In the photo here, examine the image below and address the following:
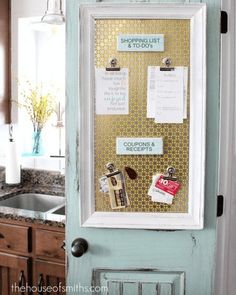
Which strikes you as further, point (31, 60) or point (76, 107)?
point (31, 60)

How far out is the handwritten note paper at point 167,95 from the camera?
4.36 feet

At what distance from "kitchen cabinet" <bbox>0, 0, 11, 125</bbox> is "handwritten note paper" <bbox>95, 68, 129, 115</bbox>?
159 centimetres

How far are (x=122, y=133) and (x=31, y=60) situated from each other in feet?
6.21

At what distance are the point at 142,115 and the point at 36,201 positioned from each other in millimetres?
1503

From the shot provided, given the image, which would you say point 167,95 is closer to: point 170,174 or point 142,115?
point 142,115

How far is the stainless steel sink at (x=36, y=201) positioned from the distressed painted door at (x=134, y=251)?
1.19 m


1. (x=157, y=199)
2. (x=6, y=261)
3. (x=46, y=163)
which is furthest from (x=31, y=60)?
(x=157, y=199)

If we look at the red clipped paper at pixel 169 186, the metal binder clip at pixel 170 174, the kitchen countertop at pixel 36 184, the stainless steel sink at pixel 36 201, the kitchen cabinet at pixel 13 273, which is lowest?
the kitchen cabinet at pixel 13 273

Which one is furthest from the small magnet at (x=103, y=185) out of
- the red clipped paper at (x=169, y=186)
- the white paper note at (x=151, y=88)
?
the white paper note at (x=151, y=88)

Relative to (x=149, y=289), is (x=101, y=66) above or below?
above

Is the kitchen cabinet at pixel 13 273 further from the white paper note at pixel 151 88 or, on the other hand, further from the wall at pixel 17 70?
the white paper note at pixel 151 88

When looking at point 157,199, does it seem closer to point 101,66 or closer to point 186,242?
point 186,242

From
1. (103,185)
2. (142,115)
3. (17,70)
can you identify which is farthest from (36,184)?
(142,115)

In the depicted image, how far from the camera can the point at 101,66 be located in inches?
52.6
